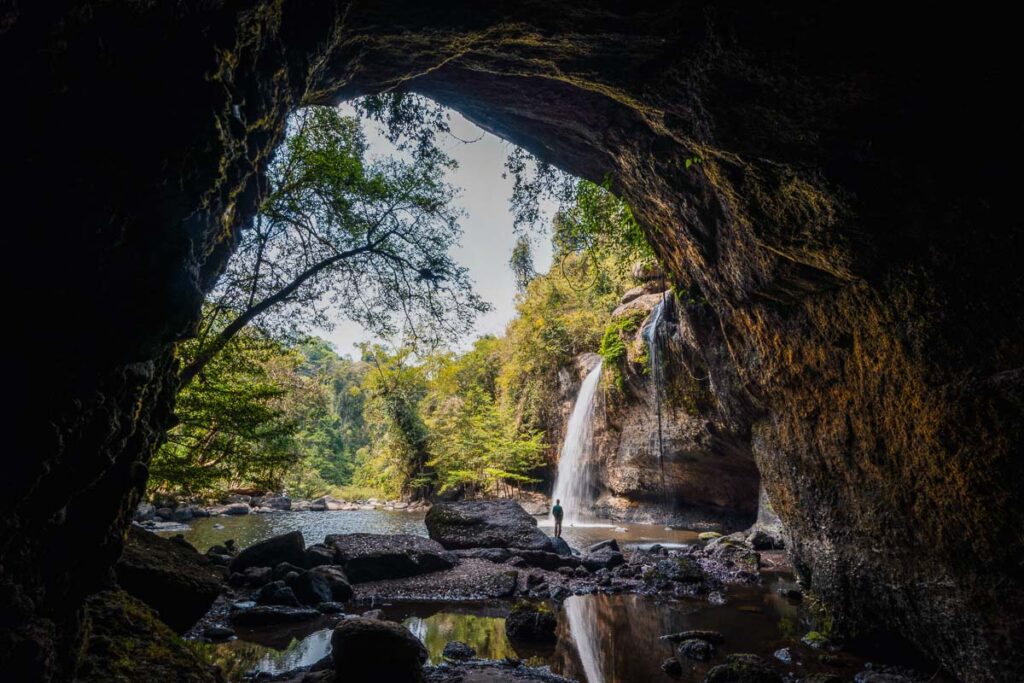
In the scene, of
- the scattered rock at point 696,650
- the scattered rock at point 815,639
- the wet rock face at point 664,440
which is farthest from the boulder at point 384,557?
the wet rock face at point 664,440

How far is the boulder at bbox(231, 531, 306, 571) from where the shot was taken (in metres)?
10.4

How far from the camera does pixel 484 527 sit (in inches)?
528

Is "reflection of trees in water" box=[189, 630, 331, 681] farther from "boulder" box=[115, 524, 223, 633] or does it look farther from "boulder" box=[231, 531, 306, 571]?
"boulder" box=[231, 531, 306, 571]

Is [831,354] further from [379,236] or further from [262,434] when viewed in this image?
[262,434]

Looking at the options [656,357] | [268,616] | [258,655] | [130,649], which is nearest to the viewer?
[130,649]

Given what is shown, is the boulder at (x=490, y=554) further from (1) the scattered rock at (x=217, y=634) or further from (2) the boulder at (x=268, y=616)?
(1) the scattered rock at (x=217, y=634)

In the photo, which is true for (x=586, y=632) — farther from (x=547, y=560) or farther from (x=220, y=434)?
(x=220, y=434)

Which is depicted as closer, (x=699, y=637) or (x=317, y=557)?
(x=699, y=637)

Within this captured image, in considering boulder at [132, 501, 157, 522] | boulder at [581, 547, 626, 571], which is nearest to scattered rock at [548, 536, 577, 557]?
boulder at [581, 547, 626, 571]

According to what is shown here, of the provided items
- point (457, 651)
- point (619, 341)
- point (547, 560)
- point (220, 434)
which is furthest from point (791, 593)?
point (619, 341)

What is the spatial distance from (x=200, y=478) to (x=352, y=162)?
6.60 m

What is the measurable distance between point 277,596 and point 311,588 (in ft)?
1.84

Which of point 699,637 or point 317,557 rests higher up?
point 699,637

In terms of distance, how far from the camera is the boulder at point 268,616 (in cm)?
743
